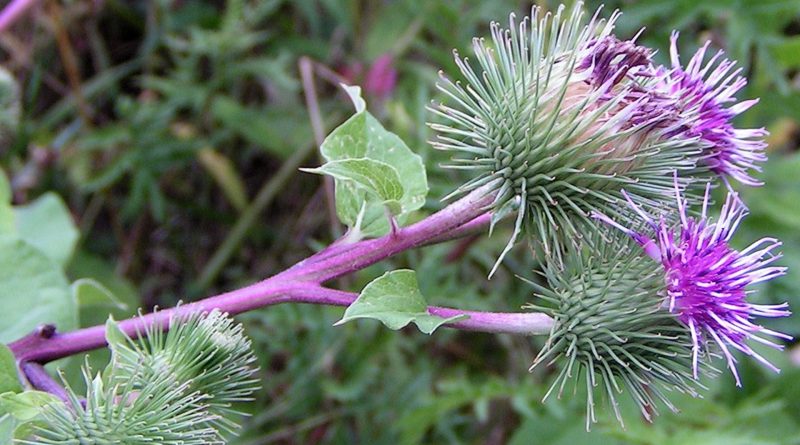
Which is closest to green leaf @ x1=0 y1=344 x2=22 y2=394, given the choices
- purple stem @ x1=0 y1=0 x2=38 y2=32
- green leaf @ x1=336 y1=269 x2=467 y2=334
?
green leaf @ x1=336 y1=269 x2=467 y2=334

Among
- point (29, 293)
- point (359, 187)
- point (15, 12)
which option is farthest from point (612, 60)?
point (15, 12)

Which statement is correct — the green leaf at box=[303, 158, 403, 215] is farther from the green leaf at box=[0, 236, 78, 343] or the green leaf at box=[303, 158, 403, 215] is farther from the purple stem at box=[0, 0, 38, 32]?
the purple stem at box=[0, 0, 38, 32]

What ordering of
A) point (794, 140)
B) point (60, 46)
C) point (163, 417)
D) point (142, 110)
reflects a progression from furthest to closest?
point (794, 140)
point (60, 46)
point (142, 110)
point (163, 417)

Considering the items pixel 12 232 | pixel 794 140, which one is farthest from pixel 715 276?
pixel 794 140

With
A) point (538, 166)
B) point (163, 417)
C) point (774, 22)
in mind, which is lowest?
point (163, 417)

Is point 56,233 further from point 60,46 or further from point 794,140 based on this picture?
point 794,140

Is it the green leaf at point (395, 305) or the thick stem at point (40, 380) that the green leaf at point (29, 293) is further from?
the green leaf at point (395, 305)
